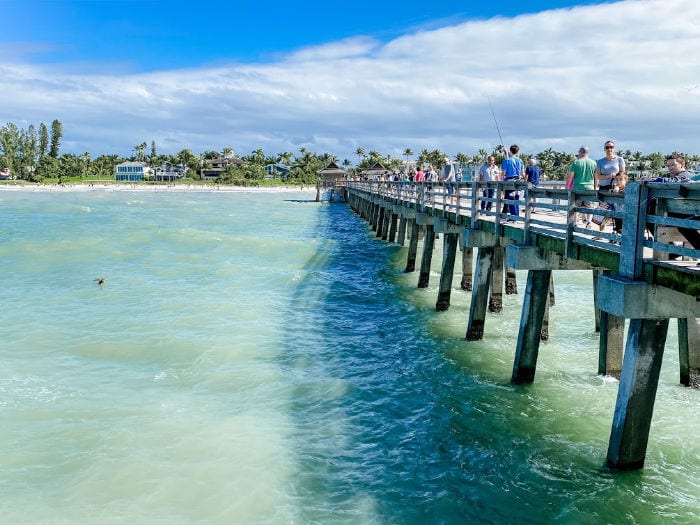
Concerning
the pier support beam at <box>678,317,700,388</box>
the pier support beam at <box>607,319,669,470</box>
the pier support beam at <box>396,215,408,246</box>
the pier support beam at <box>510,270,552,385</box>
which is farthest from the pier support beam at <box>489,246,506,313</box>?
the pier support beam at <box>396,215,408,246</box>

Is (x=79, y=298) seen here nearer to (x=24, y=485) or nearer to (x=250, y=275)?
(x=250, y=275)

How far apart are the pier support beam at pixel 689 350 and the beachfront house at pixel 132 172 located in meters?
Answer: 167

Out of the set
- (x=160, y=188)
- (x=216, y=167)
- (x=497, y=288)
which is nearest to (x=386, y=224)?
(x=497, y=288)

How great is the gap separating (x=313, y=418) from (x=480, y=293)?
4.96 m

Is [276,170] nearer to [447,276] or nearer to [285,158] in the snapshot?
[285,158]

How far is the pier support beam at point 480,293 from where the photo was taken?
13297 mm

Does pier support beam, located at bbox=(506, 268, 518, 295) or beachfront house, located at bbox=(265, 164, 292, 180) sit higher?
beachfront house, located at bbox=(265, 164, 292, 180)

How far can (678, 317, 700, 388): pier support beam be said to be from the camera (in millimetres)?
10079

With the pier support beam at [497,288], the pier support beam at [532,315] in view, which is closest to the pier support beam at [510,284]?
the pier support beam at [497,288]

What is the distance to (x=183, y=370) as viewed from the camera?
12.2 meters

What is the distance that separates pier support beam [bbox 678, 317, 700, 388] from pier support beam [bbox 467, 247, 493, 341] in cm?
385

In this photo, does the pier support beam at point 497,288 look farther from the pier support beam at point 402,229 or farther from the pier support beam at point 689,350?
the pier support beam at point 402,229

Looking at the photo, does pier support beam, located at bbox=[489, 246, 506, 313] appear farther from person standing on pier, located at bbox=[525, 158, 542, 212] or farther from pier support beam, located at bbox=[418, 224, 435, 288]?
pier support beam, located at bbox=[418, 224, 435, 288]

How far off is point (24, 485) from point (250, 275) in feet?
54.5
